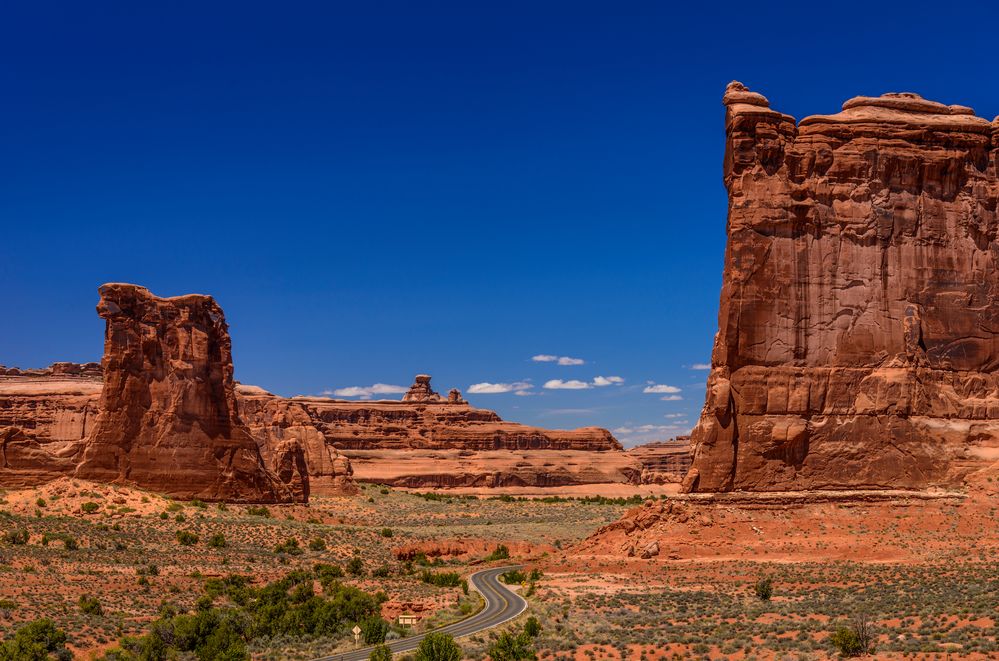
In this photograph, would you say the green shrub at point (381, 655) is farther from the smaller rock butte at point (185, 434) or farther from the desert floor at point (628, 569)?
the smaller rock butte at point (185, 434)

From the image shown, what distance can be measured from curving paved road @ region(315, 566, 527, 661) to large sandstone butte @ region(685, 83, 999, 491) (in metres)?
8.23

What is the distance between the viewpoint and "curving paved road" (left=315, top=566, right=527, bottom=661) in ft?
89.8

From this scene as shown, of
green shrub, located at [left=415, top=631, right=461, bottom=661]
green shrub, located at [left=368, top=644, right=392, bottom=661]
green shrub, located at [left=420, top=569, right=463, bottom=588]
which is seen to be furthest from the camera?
green shrub, located at [left=420, top=569, right=463, bottom=588]

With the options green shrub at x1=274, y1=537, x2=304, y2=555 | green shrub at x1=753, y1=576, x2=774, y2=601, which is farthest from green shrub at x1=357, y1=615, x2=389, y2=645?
green shrub at x1=274, y1=537, x2=304, y2=555

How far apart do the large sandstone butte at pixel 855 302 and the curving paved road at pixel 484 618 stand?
27.0 feet

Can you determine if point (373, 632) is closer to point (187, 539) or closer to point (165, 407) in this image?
point (187, 539)

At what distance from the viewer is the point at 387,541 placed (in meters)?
54.4

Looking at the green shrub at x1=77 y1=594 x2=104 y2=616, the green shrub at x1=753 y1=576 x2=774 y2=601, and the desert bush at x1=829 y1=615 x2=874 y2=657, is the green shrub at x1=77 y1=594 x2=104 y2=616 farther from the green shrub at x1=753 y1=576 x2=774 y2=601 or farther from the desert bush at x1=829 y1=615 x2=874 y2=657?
the desert bush at x1=829 y1=615 x2=874 y2=657

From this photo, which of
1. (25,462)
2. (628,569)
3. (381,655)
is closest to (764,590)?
(628,569)

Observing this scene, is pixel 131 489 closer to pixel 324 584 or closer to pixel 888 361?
pixel 324 584

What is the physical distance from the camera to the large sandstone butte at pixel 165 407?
2029 inches

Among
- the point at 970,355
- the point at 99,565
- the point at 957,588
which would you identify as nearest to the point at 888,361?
the point at 970,355

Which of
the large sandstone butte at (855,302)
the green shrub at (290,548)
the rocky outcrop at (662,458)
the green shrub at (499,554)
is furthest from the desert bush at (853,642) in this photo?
the rocky outcrop at (662,458)

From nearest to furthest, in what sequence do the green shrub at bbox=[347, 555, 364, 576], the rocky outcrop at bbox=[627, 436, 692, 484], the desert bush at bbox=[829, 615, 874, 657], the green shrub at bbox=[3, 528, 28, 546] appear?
the desert bush at bbox=[829, 615, 874, 657], the green shrub at bbox=[3, 528, 28, 546], the green shrub at bbox=[347, 555, 364, 576], the rocky outcrop at bbox=[627, 436, 692, 484]
